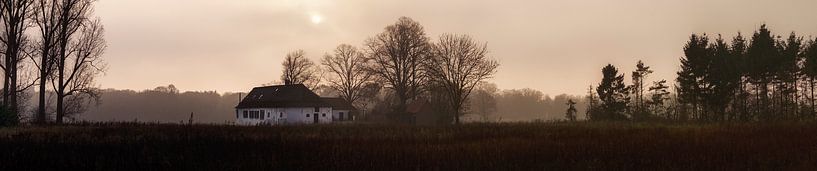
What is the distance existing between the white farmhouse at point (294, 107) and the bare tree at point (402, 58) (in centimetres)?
886

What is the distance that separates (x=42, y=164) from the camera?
8.94 m

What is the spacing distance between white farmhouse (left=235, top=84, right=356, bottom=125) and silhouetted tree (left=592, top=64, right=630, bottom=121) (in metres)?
23.9

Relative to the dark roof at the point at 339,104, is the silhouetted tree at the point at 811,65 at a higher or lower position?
higher

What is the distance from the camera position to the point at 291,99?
6034cm

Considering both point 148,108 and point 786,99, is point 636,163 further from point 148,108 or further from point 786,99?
point 148,108

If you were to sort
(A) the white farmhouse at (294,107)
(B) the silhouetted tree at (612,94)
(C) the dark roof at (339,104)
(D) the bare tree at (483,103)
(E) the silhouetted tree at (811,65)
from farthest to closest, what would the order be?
(D) the bare tree at (483,103) → (C) the dark roof at (339,104) → (A) the white farmhouse at (294,107) → (B) the silhouetted tree at (612,94) → (E) the silhouetted tree at (811,65)

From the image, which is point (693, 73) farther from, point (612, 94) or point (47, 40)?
point (47, 40)

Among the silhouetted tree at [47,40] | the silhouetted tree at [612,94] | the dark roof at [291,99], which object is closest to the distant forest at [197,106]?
the dark roof at [291,99]

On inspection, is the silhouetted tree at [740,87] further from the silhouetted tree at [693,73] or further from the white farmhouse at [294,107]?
the white farmhouse at [294,107]

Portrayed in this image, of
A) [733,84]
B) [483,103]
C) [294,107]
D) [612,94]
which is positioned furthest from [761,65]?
[483,103]

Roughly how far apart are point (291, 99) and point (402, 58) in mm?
13755

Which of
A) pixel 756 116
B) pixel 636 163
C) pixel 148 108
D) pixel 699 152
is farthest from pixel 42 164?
pixel 148 108

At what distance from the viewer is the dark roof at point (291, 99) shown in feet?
198

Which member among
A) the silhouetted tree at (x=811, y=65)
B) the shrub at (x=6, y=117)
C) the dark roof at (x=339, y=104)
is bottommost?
the shrub at (x=6, y=117)
